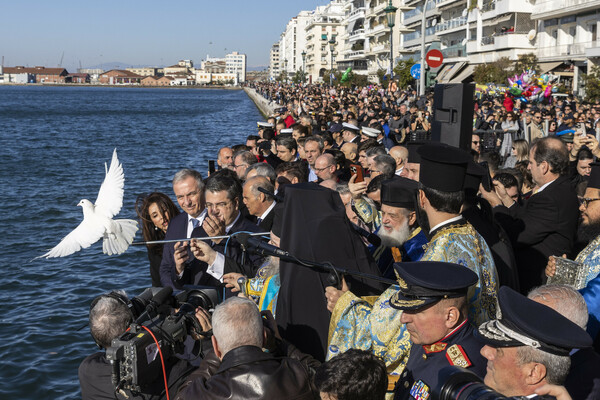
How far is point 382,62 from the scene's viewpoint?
84.4 m

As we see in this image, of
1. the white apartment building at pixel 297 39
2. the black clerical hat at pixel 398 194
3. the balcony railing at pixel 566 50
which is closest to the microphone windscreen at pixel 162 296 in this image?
the black clerical hat at pixel 398 194

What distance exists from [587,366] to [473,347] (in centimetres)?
48

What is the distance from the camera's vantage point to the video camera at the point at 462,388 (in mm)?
2090

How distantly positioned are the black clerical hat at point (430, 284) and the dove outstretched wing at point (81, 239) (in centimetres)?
279

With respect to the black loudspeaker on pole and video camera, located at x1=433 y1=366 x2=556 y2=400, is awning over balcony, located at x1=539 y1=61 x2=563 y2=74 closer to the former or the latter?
the black loudspeaker on pole

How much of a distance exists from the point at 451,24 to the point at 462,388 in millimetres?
59339

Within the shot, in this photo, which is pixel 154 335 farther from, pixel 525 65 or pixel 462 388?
pixel 525 65

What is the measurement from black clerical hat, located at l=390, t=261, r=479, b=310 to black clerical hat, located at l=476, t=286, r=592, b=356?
1.05 ft

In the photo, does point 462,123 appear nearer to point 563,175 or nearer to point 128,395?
point 563,175

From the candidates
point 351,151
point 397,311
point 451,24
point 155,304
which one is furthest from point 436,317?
point 451,24

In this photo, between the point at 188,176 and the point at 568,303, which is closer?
the point at 568,303

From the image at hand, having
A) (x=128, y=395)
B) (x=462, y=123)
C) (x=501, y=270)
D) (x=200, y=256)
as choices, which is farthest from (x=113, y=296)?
(x=462, y=123)

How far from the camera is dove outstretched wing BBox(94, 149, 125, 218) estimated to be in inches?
209

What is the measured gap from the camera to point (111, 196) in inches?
217
